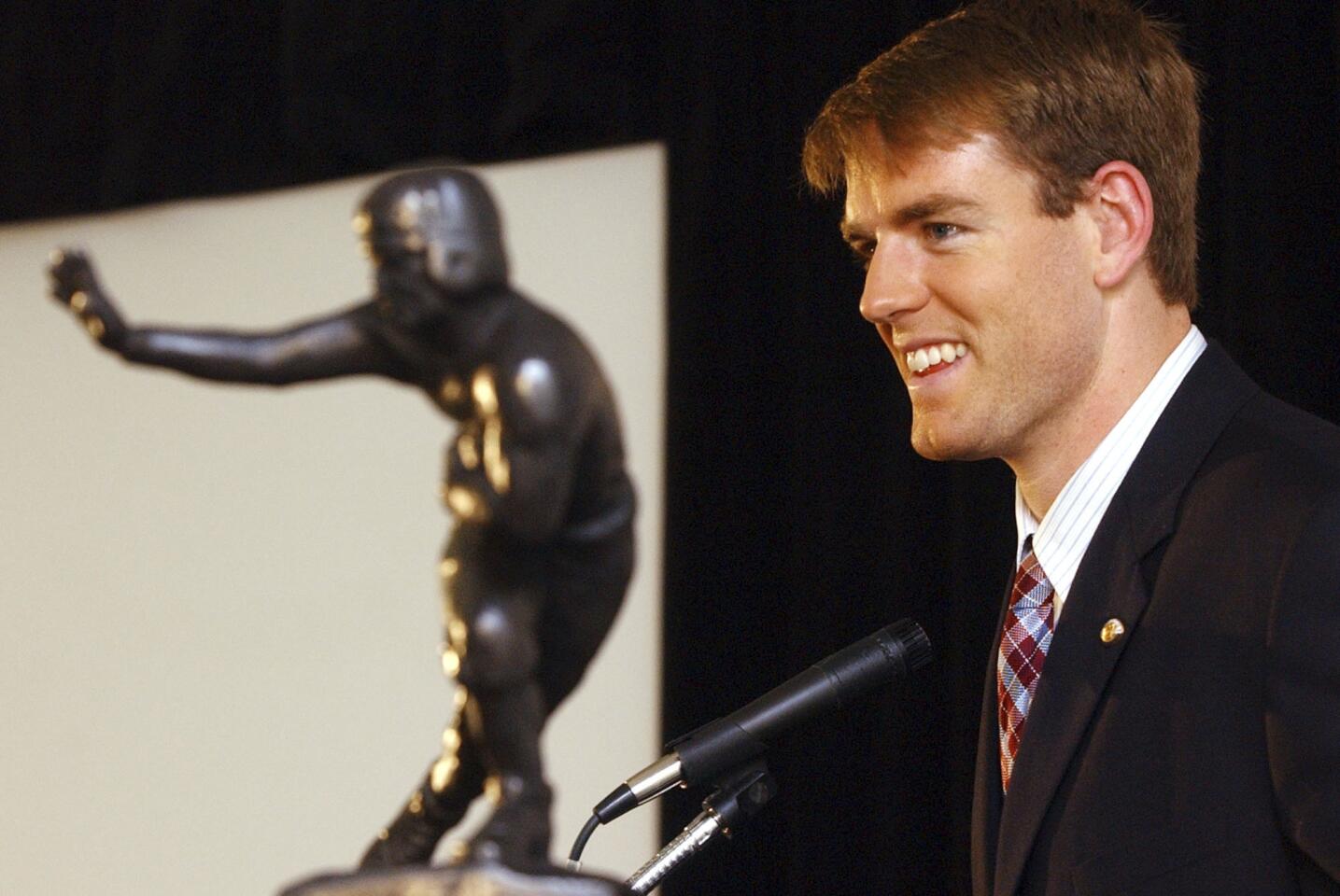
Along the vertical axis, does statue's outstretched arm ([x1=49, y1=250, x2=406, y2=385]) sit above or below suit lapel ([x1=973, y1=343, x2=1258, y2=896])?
above

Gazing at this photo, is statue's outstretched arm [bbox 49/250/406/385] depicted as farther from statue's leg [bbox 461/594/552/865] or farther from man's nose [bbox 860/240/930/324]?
man's nose [bbox 860/240/930/324]

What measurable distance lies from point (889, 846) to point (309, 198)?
4.25 ft

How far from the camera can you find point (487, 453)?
2.66ft

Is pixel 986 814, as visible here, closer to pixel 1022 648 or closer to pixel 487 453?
pixel 1022 648

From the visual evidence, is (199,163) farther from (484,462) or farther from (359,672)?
(484,462)

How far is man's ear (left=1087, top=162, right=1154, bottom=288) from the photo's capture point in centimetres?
137

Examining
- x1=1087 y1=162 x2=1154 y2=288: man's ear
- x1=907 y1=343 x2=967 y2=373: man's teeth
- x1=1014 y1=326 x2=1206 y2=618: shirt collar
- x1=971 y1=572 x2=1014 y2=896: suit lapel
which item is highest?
x1=1087 y1=162 x2=1154 y2=288: man's ear

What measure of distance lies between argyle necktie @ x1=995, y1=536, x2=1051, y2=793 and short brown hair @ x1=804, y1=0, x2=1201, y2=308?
0.94 feet

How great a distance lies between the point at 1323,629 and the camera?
1065 mm

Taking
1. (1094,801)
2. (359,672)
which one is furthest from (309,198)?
(1094,801)

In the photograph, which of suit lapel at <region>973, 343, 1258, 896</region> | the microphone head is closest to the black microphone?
the microphone head

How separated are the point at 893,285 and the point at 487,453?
0.67 meters

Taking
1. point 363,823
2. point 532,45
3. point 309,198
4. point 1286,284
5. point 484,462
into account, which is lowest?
point 363,823

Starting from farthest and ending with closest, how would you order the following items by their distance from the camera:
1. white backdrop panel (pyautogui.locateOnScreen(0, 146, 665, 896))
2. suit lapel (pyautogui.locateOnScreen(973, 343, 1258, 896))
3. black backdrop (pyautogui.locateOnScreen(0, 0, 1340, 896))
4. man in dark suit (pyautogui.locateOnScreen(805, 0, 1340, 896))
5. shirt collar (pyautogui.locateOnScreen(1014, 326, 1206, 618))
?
black backdrop (pyautogui.locateOnScreen(0, 0, 1340, 896)) → white backdrop panel (pyautogui.locateOnScreen(0, 146, 665, 896)) → shirt collar (pyautogui.locateOnScreen(1014, 326, 1206, 618)) → suit lapel (pyautogui.locateOnScreen(973, 343, 1258, 896)) → man in dark suit (pyautogui.locateOnScreen(805, 0, 1340, 896))
